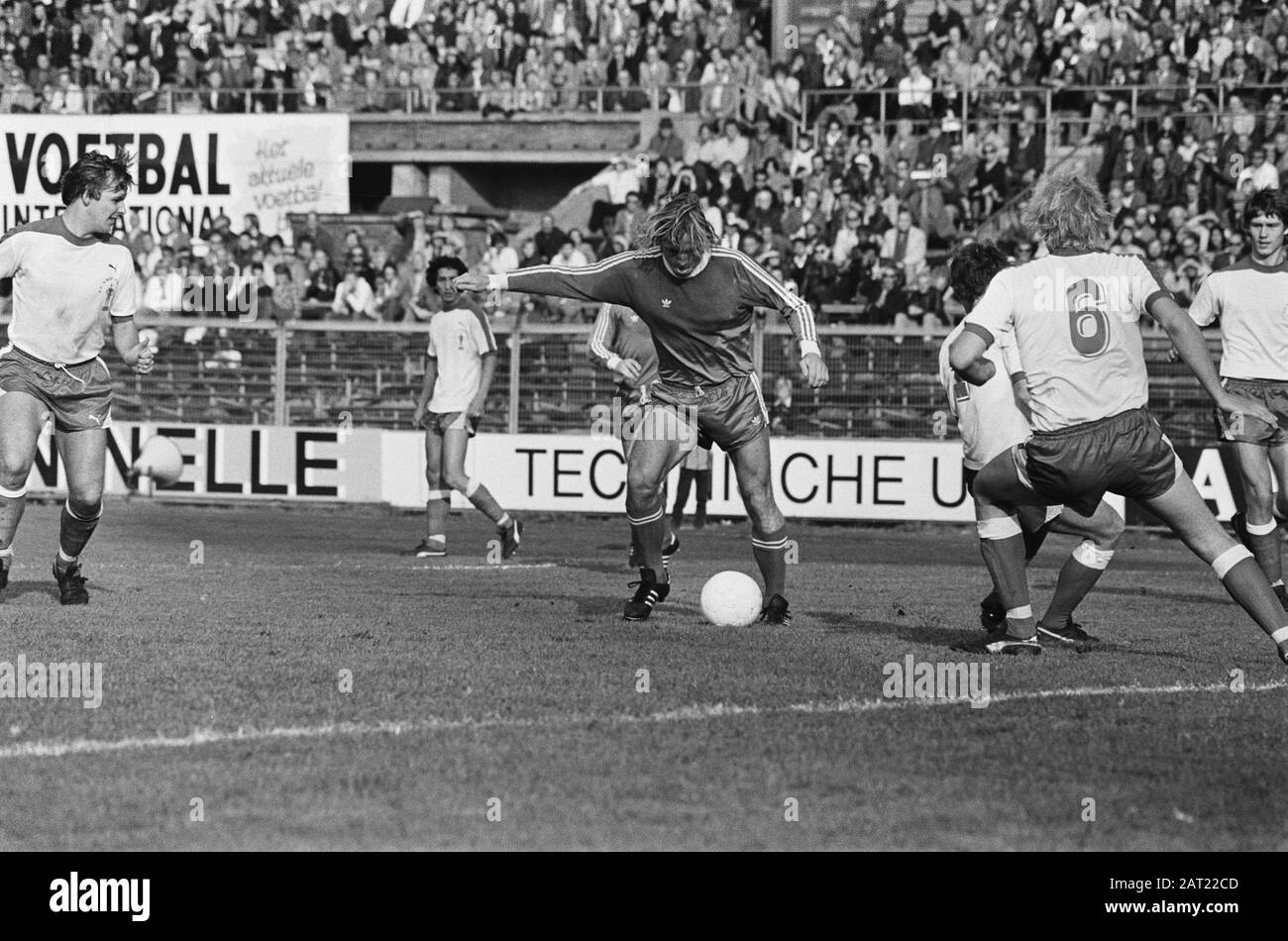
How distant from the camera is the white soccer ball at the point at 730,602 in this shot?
10000 millimetres

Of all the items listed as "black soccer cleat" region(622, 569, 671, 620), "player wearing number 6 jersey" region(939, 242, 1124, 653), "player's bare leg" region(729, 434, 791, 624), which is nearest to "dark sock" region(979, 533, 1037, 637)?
"player wearing number 6 jersey" region(939, 242, 1124, 653)

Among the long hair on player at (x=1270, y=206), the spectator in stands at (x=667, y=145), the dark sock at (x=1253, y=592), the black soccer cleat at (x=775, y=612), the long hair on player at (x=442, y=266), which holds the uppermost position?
the spectator in stands at (x=667, y=145)

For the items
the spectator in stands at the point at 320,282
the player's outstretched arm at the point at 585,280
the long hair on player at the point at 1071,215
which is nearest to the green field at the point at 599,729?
the player's outstretched arm at the point at 585,280

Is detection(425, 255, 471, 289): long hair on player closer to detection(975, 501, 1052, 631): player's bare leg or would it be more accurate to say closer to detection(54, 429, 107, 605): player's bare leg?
detection(54, 429, 107, 605): player's bare leg

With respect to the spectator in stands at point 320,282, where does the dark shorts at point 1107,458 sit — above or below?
below

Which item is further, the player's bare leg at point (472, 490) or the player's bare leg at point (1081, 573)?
the player's bare leg at point (472, 490)

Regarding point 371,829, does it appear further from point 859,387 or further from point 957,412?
point 859,387

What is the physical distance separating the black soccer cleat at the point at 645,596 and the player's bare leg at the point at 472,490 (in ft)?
15.5

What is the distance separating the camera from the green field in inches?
211

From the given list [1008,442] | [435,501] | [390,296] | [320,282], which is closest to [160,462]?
[390,296]

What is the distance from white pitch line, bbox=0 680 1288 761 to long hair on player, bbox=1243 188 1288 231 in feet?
11.8

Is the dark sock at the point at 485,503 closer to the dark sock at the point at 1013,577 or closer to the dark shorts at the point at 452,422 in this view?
the dark shorts at the point at 452,422
